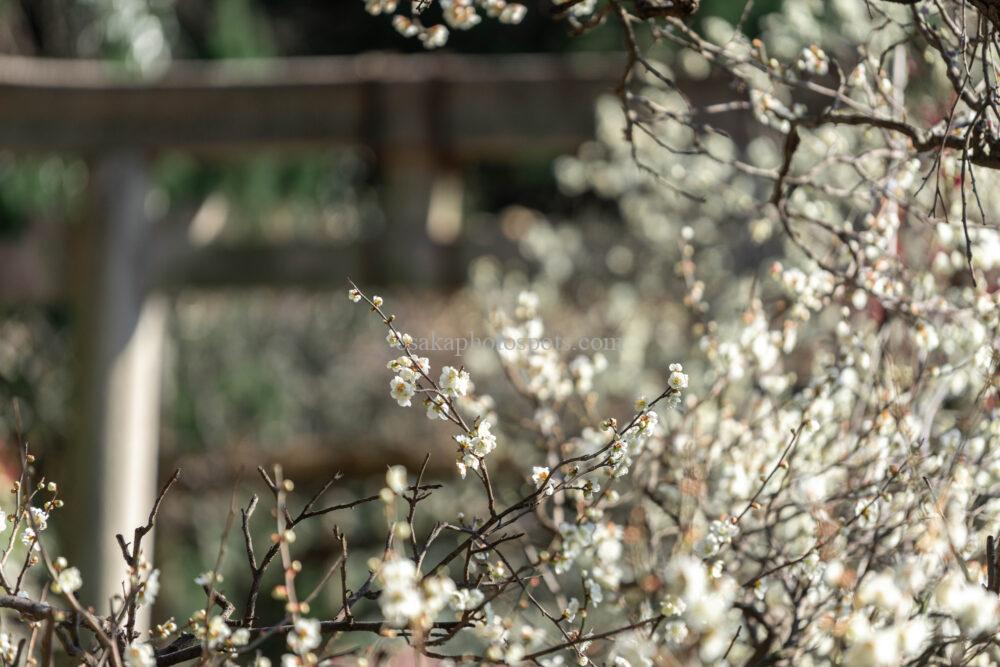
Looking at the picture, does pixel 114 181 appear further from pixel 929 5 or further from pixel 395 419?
pixel 395 419

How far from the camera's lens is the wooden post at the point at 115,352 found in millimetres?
3396

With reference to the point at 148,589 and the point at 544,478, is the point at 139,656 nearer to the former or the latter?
the point at 148,589

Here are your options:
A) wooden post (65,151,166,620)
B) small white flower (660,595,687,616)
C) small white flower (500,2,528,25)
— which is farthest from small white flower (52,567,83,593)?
wooden post (65,151,166,620)

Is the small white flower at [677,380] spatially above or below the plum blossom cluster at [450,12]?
below

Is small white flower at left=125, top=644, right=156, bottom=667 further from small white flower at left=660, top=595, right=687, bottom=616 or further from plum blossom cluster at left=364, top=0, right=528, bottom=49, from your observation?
plum blossom cluster at left=364, top=0, right=528, bottom=49

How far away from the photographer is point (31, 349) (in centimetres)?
572

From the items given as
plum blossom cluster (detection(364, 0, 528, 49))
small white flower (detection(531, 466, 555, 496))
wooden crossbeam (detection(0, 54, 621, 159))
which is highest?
wooden crossbeam (detection(0, 54, 621, 159))

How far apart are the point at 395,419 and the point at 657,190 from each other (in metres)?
3.45

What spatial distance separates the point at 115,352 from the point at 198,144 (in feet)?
2.34

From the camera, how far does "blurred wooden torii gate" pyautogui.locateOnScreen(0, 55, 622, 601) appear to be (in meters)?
3.32

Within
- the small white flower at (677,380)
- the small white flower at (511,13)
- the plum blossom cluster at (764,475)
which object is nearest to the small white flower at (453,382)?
the plum blossom cluster at (764,475)

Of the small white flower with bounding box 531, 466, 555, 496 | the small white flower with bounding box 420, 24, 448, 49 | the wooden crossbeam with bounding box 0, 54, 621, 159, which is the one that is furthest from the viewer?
the wooden crossbeam with bounding box 0, 54, 621, 159

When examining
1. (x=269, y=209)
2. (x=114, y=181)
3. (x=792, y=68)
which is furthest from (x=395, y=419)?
(x=792, y=68)

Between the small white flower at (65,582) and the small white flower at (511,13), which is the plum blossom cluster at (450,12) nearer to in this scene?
the small white flower at (511,13)
